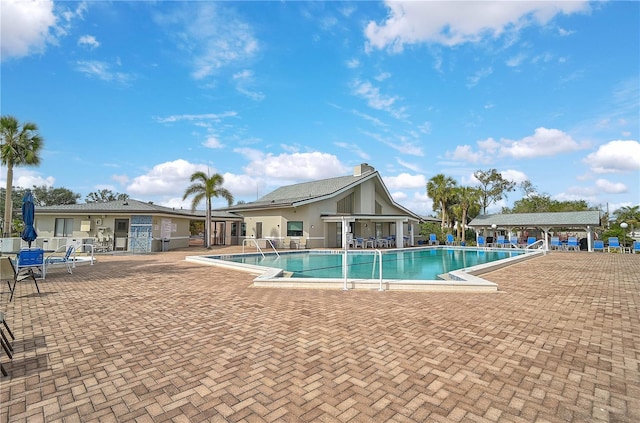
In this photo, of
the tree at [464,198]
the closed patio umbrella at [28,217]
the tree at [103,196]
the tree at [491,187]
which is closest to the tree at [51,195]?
the tree at [103,196]

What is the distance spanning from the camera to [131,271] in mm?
10961

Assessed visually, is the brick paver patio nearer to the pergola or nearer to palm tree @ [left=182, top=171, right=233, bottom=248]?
palm tree @ [left=182, top=171, right=233, bottom=248]

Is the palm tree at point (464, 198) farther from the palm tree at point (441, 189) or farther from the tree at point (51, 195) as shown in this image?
the tree at point (51, 195)

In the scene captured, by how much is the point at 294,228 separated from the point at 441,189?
18.3m

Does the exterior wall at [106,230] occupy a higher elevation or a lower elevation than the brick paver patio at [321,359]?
higher

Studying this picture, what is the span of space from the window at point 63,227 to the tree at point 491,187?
48.4 meters

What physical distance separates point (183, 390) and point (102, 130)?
1966 cm

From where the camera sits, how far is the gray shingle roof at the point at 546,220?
2501 cm

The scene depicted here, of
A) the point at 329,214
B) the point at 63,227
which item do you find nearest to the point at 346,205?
the point at 329,214

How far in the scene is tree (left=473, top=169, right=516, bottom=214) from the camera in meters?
45.8

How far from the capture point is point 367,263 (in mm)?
16188

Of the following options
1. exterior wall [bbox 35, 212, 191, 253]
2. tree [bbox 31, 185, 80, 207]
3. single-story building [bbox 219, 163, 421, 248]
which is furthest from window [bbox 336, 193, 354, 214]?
tree [bbox 31, 185, 80, 207]

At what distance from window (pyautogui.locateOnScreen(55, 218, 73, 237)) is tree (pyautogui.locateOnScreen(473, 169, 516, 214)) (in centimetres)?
4836

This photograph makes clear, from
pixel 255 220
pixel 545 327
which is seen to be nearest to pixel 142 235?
pixel 255 220
